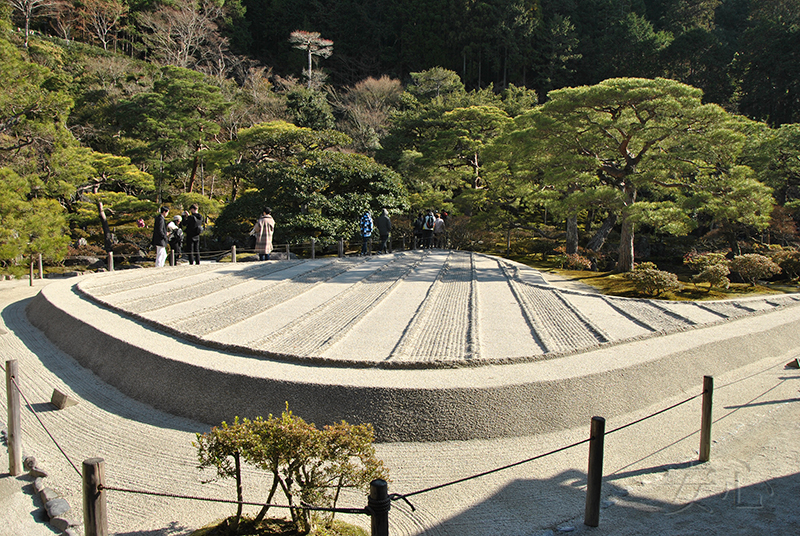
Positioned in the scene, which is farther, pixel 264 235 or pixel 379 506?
pixel 264 235

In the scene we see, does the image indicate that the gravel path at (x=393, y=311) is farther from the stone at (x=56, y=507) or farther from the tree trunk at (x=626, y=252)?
the tree trunk at (x=626, y=252)

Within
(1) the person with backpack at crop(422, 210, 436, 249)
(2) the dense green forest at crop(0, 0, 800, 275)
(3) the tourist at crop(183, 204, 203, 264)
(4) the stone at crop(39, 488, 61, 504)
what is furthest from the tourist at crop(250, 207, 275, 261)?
(4) the stone at crop(39, 488, 61, 504)

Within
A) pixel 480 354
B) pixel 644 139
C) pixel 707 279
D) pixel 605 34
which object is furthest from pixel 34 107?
pixel 605 34

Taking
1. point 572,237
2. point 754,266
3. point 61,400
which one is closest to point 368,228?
point 572,237

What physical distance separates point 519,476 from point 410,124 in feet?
71.0

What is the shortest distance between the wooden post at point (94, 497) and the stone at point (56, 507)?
95 cm

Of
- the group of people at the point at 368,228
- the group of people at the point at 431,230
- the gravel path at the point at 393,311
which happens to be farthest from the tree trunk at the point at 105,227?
the group of people at the point at 431,230

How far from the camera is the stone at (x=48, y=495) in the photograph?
3.54 metres

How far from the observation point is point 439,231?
18.3m

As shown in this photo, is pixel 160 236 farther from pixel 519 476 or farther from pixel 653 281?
pixel 653 281

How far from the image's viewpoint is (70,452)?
13.8 feet

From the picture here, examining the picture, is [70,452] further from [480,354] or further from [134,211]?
[134,211]

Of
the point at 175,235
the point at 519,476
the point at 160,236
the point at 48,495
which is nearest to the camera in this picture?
the point at 48,495

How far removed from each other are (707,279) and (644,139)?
11.9 ft
